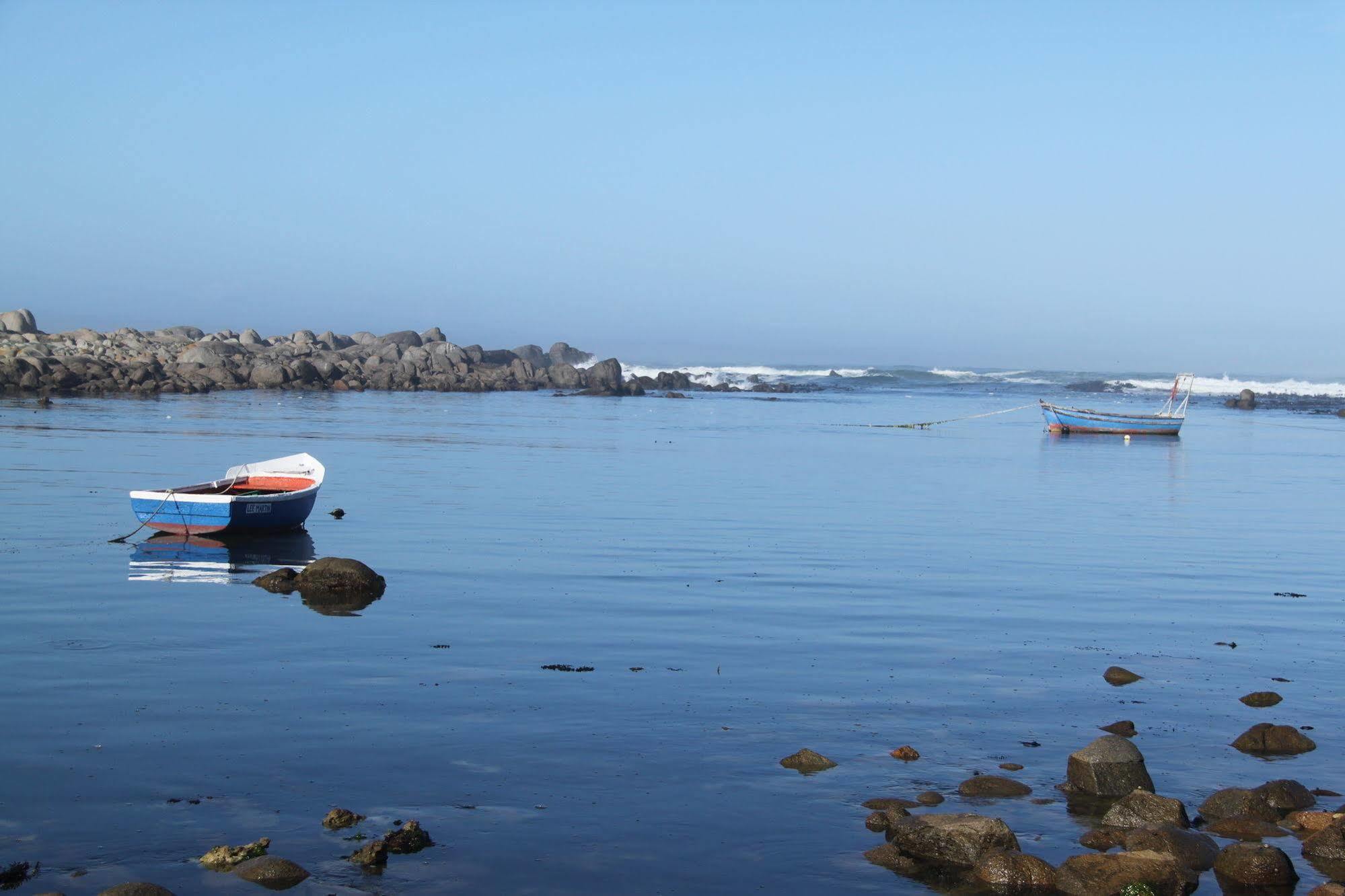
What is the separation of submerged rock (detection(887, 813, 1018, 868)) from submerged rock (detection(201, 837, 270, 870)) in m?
4.23

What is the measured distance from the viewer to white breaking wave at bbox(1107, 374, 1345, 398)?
441ft

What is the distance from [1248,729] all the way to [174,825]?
8.95 m

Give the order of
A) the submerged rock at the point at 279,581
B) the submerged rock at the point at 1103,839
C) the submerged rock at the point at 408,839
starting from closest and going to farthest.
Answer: the submerged rock at the point at 408,839
the submerged rock at the point at 1103,839
the submerged rock at the point at 279,581

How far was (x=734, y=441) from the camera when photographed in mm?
49688

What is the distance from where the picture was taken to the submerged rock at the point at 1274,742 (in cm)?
1074


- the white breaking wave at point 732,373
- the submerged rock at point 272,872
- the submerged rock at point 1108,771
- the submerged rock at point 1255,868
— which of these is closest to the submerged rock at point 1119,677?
the submerged rock at point 1108,771

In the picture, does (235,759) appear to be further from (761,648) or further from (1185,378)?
(1185,378)

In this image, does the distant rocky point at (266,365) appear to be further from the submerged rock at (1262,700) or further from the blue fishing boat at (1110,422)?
the submerged rock at (1262,700)

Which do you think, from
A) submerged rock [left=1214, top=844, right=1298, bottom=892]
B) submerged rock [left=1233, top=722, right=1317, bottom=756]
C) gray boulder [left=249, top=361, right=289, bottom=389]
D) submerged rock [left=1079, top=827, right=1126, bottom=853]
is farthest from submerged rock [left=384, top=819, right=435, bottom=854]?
gray boulder [left=249, top=361, right=289, bottom=389]

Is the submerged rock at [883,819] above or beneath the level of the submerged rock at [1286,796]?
beneath

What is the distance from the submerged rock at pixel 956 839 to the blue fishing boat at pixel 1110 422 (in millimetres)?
55749

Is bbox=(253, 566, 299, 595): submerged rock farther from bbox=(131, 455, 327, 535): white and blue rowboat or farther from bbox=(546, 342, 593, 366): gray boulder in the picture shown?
bbox=(546, 342, 593, 366): gray boulder

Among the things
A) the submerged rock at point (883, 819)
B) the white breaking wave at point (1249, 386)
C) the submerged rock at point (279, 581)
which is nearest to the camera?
the submerged rock at point (883, 819)

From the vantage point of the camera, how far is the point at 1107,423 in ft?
204
